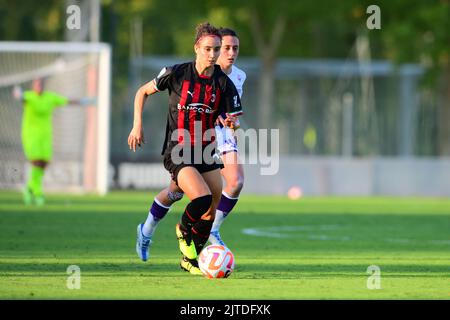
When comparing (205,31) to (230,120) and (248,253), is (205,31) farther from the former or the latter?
(248,253)

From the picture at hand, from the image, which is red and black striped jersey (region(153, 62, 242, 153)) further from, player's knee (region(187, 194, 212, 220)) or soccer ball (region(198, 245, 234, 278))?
soccer ball (region(198, 245, 234, 278))

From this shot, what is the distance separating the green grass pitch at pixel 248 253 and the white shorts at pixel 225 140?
1.18 m

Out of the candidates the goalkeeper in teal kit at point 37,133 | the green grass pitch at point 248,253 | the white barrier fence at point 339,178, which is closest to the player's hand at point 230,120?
the green grass pitch at point 248,253

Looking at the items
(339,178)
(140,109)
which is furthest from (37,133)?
(140,109)

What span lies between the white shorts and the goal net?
14.2 metres

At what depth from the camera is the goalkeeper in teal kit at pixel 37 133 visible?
22.2 metres

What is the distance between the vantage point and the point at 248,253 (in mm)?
13023

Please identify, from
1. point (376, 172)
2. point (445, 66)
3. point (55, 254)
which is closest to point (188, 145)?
point (55, 254)

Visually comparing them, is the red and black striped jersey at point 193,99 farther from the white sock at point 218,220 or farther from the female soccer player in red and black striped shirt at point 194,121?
the white sock at point 218,220

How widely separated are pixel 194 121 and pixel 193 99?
0.68ft

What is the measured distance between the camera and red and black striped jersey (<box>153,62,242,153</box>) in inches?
426

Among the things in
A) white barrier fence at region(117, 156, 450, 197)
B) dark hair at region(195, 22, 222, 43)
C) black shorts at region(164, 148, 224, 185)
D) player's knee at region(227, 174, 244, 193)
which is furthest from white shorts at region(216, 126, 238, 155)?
white barrier fence at region(117, 156, 450, 197)

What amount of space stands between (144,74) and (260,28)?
4901mm
